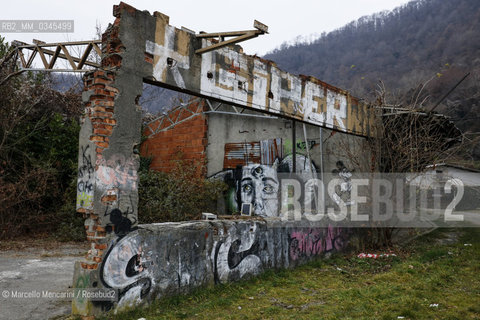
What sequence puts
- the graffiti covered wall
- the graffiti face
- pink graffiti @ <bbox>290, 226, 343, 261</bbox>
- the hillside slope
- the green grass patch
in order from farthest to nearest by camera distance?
the hillside slope < the graffiti covered wall < the graffiti face < pink graffiti @ <bbox>290, 226, 343, 261</bbox> < the green grass patch

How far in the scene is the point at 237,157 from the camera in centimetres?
1276

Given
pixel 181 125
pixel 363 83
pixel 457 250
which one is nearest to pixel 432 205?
pixel 457 250

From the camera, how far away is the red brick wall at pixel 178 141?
1257 centimetres

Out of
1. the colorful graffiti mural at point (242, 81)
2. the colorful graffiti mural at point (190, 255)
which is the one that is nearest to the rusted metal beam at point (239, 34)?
the colorful graffiti mural at point (242, 81)

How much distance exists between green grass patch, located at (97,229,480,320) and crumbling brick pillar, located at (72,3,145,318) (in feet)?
2.54

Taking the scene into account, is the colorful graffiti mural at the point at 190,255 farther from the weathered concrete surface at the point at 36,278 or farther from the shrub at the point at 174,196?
the shrub at the point at 174,196

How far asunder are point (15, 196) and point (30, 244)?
5.95 feet

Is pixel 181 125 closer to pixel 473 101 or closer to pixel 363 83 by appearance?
pixel 363 83

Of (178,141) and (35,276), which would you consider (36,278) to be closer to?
(35,276)

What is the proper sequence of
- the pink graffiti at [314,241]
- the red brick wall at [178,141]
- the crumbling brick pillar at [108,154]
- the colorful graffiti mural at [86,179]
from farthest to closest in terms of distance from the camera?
the red brick wall at [178,141], the pink graffiti at [314,241], the colorful graffiti mural at [86,179], the crumbling brick pillar at [108,154]

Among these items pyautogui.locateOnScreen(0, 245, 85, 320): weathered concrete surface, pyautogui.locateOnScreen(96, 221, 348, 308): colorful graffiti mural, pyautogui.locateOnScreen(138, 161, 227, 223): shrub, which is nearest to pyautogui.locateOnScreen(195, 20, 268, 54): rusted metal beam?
pyautogui.locateOnScreen(96, 221, 348, 308): colorful graffiti mural

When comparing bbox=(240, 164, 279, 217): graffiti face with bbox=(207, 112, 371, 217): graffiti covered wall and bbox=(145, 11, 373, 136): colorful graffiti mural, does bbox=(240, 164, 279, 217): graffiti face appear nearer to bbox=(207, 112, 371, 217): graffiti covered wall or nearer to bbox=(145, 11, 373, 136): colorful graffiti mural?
bbox=(207, 112, 371, 217): graffiti covered wall

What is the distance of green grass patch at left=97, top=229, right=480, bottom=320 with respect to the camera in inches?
188

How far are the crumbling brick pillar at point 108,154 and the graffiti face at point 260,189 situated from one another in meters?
7.44
